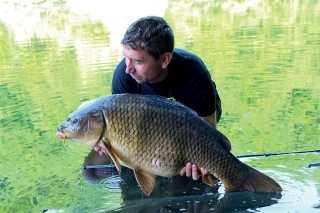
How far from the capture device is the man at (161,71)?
2.62 meters

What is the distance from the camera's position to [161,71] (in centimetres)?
282

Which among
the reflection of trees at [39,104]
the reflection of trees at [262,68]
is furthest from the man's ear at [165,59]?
the reflection of trees at [262,68]

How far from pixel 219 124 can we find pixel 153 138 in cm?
237

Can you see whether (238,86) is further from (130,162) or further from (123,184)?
(130,162)

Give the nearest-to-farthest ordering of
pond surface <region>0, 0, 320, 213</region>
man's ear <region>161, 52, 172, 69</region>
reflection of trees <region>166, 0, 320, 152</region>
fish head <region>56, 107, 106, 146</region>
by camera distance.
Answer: fish head <region>56, 107, 106, 146</region> → man's ear <region>161, 52, 172, 69</region> → pond surface <region>0, 0, 320, 213</region> → reflection of trees <region>166, 0, 320, 152</region>

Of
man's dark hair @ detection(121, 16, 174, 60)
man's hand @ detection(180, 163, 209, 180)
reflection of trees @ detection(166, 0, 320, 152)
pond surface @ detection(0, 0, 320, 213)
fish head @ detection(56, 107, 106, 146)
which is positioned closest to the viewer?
fish head @ detection(56, 107, 106, 146)

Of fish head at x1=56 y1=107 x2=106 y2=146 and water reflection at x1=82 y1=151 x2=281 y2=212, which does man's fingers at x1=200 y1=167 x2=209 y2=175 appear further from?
fish head at x1=56 y1=107 x2=106 y2=146

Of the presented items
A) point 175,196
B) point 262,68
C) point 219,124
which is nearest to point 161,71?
point 175,196

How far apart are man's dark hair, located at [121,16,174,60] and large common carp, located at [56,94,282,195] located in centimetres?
36

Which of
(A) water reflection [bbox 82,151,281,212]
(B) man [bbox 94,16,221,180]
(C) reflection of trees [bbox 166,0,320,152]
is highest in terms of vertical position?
(B) man [bbox 94,16,221,180]

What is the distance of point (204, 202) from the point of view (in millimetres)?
2922

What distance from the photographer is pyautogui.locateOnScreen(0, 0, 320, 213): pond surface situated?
3.02 metres

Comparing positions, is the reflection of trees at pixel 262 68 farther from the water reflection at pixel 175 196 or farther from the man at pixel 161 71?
the man at pixel 161 71

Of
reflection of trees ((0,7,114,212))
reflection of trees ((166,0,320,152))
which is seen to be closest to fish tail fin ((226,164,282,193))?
reflection of trees ((0,7,114,212))
